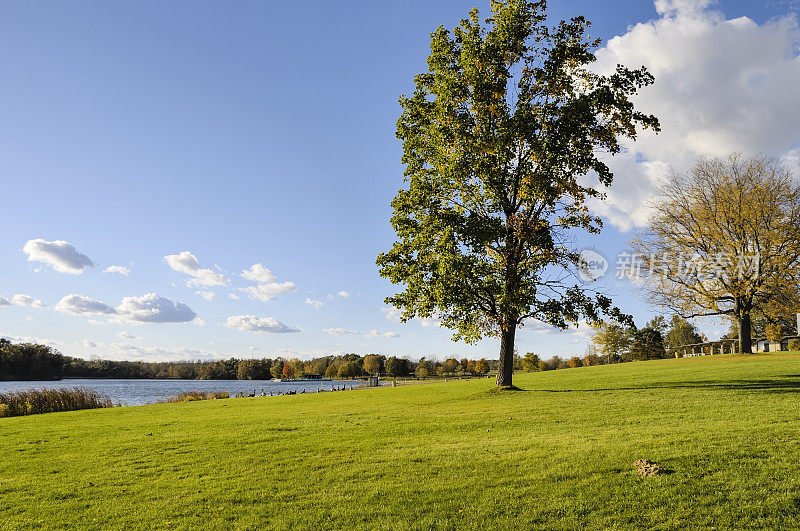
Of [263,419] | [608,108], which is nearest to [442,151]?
[608,108]

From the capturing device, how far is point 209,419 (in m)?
19.8

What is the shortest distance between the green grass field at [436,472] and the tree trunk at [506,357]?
284 inches

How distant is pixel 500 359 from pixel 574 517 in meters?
18.2

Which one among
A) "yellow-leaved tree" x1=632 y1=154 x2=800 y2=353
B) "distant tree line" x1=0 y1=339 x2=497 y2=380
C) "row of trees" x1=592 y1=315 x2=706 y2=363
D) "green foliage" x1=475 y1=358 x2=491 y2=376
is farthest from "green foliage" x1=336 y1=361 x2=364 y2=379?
"yellow-leaved tree" x1=632 y1=154 x2=800 y2=353

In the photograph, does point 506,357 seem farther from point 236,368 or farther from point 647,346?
point 236,368

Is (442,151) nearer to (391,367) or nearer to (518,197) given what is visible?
(518,197)

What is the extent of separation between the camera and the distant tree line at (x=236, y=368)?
12838cm

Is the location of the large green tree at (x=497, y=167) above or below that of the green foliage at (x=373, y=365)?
above

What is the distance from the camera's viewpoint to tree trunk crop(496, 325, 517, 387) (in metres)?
23.7

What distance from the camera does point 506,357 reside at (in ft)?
80.2

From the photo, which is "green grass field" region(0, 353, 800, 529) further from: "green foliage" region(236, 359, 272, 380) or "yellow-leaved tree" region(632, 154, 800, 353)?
"green foliage" region(236, 359, 272, 380)

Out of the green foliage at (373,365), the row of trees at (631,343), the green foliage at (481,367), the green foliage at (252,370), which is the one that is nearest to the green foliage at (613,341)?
the row of trees at (631,343)

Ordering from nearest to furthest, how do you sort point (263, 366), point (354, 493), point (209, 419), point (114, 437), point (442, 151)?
point (354, 493), point (114, 437), point (209, 419), point (442, 151), point (263, 366)

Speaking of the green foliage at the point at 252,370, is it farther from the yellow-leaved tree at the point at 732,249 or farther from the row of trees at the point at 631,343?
the yellow-leaved tree at the point at 732,249
